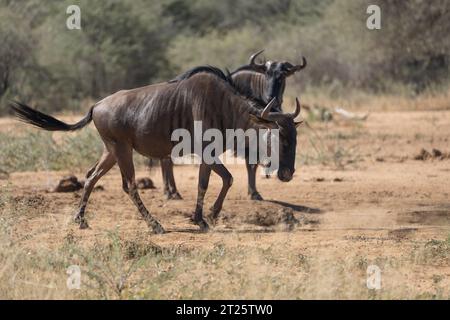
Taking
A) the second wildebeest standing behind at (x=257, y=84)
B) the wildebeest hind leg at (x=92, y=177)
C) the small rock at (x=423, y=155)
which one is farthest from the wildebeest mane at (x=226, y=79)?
the small rock at (x=423, y=155)

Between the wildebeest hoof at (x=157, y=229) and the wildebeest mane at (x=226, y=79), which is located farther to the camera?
the wildebeest mane at (x=226, y=79)

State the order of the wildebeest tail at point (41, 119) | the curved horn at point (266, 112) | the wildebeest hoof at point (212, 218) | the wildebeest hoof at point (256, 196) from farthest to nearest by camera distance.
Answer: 1. the wildebeest hoof at point (256, 196)
2. the wildebeest tail at point (41, 119)
3. the wildebeest hoof at point (212, 218)
4. the curved horn at point (266, 112)

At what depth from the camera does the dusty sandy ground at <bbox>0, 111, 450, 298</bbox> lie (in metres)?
7.75

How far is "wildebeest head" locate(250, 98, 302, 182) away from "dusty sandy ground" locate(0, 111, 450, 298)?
0.62 meters

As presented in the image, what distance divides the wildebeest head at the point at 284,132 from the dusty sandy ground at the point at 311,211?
0.62 m

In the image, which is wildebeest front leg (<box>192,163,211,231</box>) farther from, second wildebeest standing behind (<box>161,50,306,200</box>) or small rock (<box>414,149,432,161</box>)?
small rock (<box>414,149,432,161</box>)

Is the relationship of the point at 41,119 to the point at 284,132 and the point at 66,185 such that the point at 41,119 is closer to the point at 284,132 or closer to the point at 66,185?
the point at 66,185

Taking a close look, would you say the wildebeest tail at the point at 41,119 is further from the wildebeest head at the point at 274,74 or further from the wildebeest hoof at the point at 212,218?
the wildebeest head at the point at 274,74

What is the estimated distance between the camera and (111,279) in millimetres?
6199

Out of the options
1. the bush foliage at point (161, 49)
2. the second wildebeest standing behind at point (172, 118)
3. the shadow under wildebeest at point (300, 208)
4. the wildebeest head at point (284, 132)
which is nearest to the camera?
the wildebeest head at point (284, 132)

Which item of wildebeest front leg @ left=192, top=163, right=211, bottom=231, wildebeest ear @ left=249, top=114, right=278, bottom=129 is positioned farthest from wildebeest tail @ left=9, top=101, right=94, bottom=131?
wildebeest ear @ left=249, top=114, right=278, bottom=129

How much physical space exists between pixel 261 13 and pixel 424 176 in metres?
23.4

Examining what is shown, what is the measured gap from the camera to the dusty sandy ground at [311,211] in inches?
305
